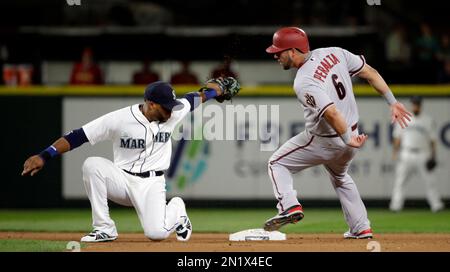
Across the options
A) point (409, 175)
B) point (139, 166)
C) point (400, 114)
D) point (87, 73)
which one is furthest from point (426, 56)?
point (139, 166)

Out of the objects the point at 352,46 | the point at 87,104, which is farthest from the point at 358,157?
the point at 87,104

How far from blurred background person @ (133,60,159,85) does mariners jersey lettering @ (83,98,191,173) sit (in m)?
6.60

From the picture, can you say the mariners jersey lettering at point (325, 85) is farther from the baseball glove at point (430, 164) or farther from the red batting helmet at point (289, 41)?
the baseball glove at point (430, 164)

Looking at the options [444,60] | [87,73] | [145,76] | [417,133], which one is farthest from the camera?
[444,60]

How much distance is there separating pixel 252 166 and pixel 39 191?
10.7 feet

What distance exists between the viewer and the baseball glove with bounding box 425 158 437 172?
14.8m

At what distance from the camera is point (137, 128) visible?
921 centimetres

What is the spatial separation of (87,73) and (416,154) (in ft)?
17.6

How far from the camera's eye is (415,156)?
14.9 m

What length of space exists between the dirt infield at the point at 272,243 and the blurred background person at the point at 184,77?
17.8 feet

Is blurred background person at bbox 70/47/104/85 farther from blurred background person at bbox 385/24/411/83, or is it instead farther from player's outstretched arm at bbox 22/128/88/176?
player's outstretched arm at bbox 22/128/88/176

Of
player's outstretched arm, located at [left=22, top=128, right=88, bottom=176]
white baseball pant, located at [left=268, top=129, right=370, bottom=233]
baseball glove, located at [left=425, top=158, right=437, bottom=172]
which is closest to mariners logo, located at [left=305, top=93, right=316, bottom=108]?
white baseball pant, located at [left=268, top=129, right=370, bottom=233]

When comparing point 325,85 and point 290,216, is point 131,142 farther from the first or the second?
point 325,85

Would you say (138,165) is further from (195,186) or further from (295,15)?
(295,15)
